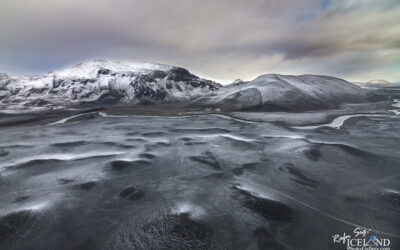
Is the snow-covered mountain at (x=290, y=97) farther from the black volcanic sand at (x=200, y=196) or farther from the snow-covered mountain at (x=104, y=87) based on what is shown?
the snow-covered mountain at (x=104, y=87)

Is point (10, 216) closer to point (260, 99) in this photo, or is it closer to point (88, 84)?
point (260, 99)

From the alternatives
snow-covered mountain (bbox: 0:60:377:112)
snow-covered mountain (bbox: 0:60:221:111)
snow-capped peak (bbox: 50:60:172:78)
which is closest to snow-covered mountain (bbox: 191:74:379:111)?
snow-covered mountain (bbox: 0:60:377:112)

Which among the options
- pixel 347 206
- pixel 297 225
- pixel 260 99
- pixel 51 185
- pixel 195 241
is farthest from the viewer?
pixel 260 99

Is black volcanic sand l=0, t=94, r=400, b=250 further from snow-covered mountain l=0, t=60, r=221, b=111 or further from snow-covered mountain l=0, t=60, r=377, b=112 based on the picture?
snow-covered mountain l=0, t=60, r=221, b=111

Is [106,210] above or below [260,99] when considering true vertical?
below

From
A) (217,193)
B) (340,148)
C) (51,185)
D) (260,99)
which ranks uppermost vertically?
(260,99)

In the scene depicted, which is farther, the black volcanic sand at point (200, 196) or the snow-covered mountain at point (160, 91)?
the snow-covered mountain at point (160, 91)

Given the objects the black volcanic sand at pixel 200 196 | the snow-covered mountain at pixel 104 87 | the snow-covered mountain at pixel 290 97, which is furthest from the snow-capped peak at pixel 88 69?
the black volcanic sand at pixel 200 196

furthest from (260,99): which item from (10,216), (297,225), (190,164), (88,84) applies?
(88,84)
